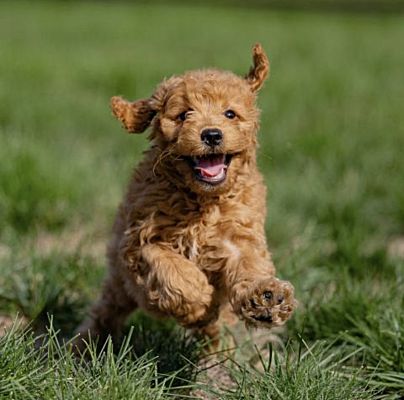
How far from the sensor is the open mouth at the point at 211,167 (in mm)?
3768

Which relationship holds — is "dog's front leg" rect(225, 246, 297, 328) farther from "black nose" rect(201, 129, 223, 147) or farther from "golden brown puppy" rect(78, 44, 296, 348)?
"black nose" rect(201, 129, 223, 147)

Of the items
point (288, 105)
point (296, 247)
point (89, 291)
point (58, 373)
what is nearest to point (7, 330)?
point (58, 373)

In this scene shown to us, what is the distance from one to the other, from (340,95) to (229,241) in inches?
264

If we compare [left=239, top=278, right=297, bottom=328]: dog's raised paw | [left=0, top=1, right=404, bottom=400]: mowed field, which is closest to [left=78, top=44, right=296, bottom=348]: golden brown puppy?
[left=239, top=278, right=297, bottom=328]: dog's raised paw

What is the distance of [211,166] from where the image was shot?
3.82 meters

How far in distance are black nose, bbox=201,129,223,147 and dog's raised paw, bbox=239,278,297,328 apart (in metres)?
0.63

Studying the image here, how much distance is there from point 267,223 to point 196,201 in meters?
2.28

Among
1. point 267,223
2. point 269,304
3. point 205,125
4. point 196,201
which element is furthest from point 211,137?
point 267,223

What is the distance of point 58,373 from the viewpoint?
137 inches

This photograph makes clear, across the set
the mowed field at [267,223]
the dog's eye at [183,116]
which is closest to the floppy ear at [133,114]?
the dog's eye at [183,116]

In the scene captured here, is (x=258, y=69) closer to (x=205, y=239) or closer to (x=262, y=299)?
(x=205, y=239)

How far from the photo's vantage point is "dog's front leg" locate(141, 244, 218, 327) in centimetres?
367

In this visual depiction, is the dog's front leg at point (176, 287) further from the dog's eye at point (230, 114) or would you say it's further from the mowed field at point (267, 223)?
the dog's eye at point (230, 114)

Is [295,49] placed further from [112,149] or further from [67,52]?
[112,149]
